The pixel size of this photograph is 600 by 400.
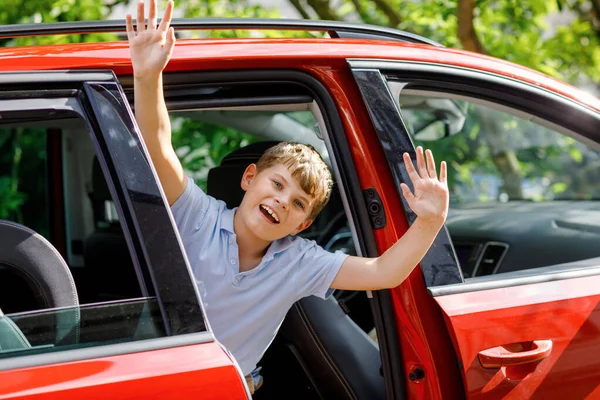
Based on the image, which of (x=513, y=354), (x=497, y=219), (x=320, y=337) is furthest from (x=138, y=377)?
(x=497, y=219)

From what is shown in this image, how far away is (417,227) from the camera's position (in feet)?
6.48

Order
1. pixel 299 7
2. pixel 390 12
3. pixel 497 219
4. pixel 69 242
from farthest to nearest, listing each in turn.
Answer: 1. pixel 299 7
2. pixel 390 12
3. pixel 69 242
4. pixel 497 219

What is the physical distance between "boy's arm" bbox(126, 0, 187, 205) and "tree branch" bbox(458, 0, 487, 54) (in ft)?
11.7

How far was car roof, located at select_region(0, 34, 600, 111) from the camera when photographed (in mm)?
1801

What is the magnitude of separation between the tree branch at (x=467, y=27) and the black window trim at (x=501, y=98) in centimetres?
285

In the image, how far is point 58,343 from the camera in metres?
1.58

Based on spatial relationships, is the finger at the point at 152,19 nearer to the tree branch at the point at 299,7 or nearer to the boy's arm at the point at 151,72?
the boy's arm at the point at 151,72

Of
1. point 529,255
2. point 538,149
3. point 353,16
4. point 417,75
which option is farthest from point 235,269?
point 353,16

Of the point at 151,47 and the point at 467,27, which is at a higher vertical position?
the point at 467,27

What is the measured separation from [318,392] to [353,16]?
5.08 meters

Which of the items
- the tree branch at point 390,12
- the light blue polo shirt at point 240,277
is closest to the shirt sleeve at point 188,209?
the light blue polo shirt at point 240,277

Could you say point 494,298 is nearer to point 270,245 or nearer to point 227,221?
point 270,245

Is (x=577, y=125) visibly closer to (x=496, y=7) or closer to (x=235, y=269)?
(x=235, y=269)

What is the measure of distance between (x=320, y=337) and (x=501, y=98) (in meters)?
0.90
